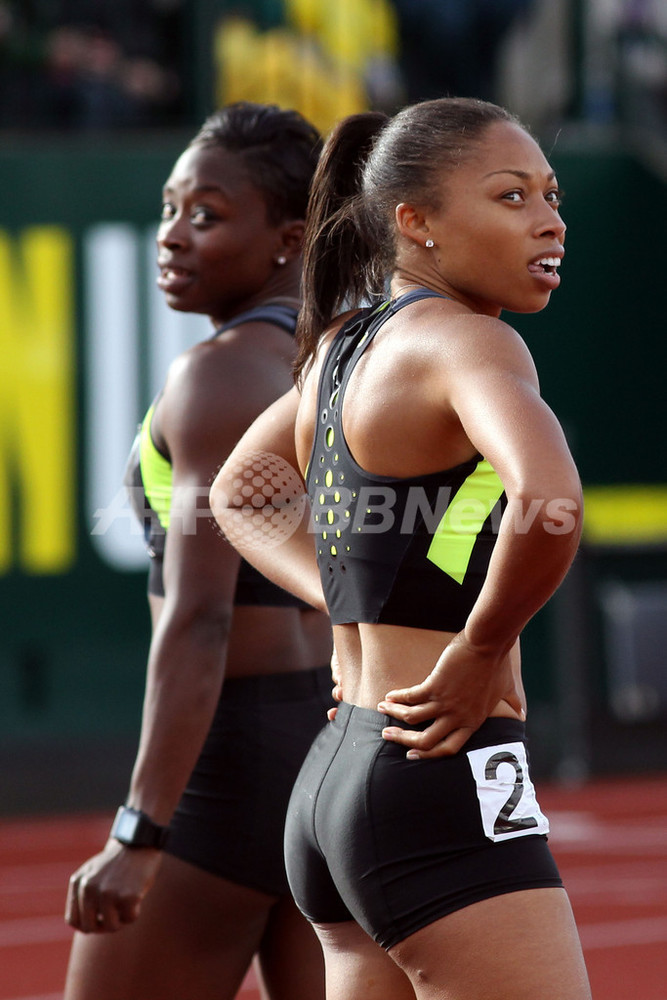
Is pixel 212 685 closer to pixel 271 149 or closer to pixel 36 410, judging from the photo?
pixel 271 149

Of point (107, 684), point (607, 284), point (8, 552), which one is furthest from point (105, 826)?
point (607, 284)

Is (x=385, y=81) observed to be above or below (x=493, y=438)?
below

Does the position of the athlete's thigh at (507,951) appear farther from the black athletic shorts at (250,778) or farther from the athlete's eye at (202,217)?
the athlete's eye at (202,217)

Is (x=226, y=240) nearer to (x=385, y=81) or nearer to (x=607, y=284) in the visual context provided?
(x=607, y=284)

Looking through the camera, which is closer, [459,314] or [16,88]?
[459,314]

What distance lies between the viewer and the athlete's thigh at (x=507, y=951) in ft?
5.61

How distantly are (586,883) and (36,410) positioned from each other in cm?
401

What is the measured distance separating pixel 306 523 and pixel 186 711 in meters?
0.41

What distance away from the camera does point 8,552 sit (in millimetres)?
8422

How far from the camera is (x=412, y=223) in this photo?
6.34 feet

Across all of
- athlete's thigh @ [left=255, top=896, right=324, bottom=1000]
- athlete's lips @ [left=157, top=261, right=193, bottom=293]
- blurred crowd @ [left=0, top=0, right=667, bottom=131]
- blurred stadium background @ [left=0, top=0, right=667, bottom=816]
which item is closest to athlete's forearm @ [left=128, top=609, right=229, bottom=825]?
athlete's thigh @ [left=255, top=896, right=324, bottom=1000]
